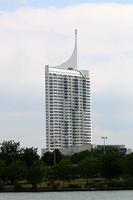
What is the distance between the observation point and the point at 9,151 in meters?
152

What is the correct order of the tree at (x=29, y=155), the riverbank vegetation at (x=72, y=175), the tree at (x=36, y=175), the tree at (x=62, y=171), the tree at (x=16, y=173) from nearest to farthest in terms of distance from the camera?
1. the riverbank vegetation at (x=72, y=175)
2. the tree at (x=36, y=175)
3. the tree at (x=62, y=171)
4. the tree at (x=16, y=173)
5. the tree at (x=29, y=155)

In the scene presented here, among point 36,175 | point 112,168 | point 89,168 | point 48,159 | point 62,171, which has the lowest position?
point 36,175

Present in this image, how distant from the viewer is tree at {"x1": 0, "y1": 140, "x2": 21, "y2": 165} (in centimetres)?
14962

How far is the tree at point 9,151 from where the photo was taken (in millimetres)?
149625

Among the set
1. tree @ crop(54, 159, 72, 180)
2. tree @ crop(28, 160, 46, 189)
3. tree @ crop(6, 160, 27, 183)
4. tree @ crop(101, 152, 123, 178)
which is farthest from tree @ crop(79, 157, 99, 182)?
tree @ crop(6, 160, 27, 183)

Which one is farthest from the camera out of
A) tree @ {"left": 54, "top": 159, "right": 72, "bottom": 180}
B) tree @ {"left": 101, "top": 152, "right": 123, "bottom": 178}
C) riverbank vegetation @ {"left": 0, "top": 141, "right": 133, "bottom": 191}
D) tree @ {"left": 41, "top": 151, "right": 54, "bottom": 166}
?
tree @ {"left": 41, "top": 151, "right": 54, "bottom": 166}

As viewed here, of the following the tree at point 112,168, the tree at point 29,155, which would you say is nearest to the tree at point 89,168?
the tree at point 112,168

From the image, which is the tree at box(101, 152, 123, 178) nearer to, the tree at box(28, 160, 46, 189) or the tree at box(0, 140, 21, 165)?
the tree at box(28, 160, 46, 189)

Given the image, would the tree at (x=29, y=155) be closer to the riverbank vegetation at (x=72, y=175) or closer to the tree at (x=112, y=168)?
the riverbank vegetation at (x=72, y=175)

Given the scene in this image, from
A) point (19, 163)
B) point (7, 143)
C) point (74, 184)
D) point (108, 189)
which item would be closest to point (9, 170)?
point (19, 163)

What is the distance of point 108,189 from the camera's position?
107m

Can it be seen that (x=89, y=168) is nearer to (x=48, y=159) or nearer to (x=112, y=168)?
(x=112, y=168)

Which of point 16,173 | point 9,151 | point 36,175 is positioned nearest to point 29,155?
point 9,151

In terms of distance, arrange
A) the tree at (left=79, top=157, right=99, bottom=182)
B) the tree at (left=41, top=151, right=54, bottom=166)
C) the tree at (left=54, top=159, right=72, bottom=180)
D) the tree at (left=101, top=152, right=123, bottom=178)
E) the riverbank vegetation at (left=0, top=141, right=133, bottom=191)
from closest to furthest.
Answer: the riverbank vegetation at (left=0, top=141, right=133, bottom=191) < the tree at (left=101, top=152, right=123, bottom=178) < the tree at (left=79, top=157, right=99, bottom=182) < the tree at (left=54, top=159, right=72, bottom=180) < the tree at (left=41, top=151, right=54, bottom=166)
